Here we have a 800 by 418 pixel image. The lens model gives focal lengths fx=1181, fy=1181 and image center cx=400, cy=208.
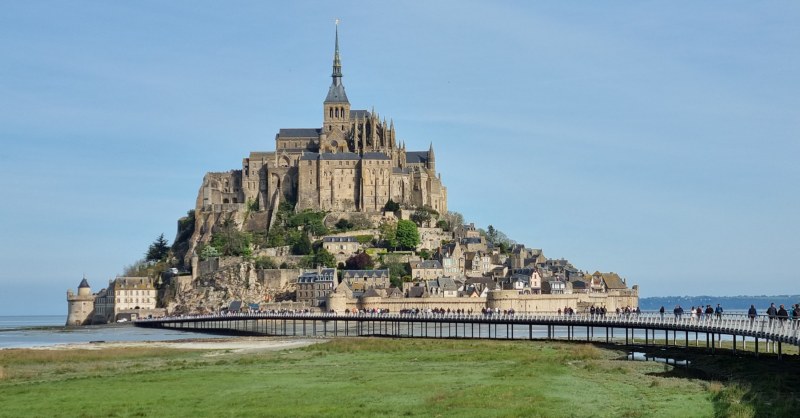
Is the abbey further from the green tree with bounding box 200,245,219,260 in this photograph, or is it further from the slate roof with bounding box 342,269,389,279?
the slate roof with bounding box 342,269,389,279

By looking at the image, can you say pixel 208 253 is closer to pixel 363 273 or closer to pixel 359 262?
pixel 359 262

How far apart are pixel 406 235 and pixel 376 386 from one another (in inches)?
4160

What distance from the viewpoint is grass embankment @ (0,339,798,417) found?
38.6 m

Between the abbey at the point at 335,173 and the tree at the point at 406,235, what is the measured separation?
7.70 meters

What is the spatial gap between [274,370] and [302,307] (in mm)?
80075

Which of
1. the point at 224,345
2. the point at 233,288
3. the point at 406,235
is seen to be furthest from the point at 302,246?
the point at 224,345

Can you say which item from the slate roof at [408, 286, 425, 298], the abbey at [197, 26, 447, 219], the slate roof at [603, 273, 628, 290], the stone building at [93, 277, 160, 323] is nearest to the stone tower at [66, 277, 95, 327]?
the stone building at [93, 277, 160, 323]

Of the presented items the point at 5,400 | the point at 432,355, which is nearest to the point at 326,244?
the point at 432,355

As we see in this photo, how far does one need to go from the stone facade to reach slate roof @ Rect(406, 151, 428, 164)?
114mm

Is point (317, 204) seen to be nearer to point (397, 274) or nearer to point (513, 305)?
point (397, 274)

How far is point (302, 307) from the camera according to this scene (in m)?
134

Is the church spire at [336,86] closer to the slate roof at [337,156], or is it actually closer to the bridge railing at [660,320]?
the slate roof at [337,156]

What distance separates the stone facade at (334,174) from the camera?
158 metres

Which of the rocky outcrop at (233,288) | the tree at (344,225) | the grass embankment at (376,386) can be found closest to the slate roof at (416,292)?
the rocky outcrop at (233,288)
